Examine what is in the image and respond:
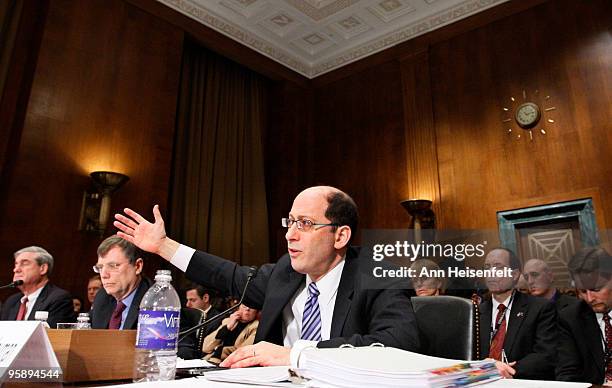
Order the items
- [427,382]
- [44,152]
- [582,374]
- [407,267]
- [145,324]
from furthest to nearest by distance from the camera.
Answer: [407,267] → [44,152] → [582,374] → [145,324] → [427,382]

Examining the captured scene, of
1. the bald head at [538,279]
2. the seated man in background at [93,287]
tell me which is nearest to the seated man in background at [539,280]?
the bald head at [538,279]

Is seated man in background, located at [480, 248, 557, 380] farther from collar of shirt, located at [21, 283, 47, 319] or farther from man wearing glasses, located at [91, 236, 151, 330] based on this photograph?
collar of shirt, located at [21, 283, 47, 319]

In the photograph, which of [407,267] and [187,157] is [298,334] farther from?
[187,157]

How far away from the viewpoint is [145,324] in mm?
982

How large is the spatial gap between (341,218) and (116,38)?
12.6 feet

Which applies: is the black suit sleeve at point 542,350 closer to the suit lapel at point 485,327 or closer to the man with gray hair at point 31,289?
the suit lapel at point 485,327

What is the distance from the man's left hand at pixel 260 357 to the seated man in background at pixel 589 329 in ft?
5.70

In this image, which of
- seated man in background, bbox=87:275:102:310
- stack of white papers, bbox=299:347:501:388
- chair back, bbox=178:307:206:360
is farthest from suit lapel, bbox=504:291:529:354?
seated man in background, bbox=87:275:102:310

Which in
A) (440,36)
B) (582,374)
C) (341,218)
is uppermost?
(440,36)

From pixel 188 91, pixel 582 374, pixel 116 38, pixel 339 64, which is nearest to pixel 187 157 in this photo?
pixel 188 91

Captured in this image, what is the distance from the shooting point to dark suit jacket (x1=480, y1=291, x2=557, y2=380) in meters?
2.22

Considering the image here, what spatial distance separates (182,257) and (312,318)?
20.2 inches

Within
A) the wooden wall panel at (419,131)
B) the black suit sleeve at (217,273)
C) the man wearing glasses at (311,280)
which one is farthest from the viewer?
the wooden wall panel at (419,131)

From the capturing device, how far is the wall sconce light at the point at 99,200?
12.8ft
